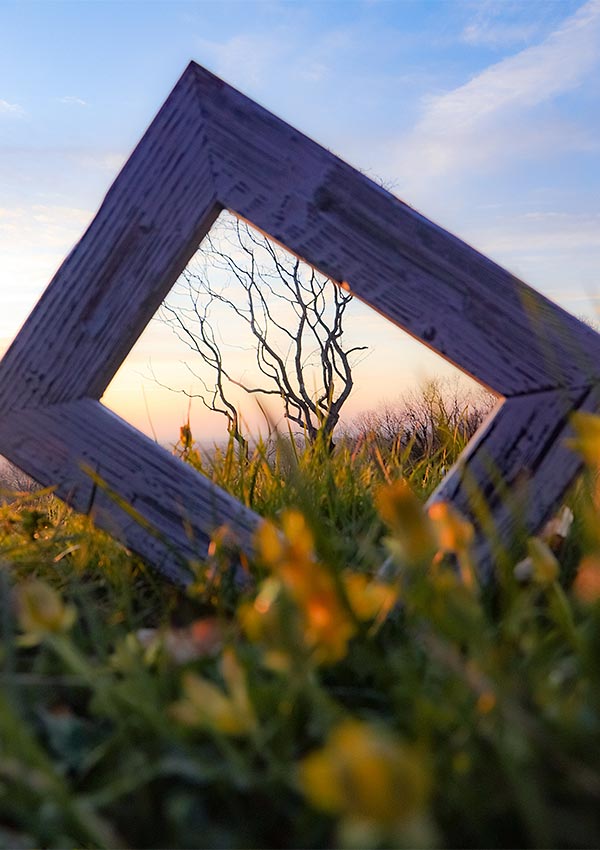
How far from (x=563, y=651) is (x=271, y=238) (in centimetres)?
108

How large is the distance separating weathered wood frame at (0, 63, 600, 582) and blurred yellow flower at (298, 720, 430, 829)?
1.21 metres

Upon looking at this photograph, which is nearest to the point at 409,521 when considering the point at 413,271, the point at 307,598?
the point at 307,598

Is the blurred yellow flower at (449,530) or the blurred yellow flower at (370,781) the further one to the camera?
the blurred yellow flower at (449,530)

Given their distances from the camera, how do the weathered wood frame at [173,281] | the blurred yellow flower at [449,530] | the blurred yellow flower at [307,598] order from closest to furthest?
the blurred yellow flower at [307,598] → the blurred yellow flower at [449,530] → the weathered wood frame at [173,281]

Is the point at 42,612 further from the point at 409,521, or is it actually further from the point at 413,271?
the point at 413,271

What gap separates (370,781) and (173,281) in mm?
1573

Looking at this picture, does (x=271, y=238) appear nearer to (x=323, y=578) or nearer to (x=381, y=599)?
(x=381, y=599)

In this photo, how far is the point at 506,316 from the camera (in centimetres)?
172

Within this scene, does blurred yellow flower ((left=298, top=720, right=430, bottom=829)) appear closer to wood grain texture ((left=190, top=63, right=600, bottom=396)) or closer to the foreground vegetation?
the foreground vegetation

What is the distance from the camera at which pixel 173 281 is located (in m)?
1.88

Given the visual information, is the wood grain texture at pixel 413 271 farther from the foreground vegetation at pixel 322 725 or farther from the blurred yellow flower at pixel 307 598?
the blurred yellow flower at pixel 307 598

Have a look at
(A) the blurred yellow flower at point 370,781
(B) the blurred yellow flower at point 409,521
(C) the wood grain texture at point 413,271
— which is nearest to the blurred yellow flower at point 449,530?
(B) the blurred yellow flower at point 409,521

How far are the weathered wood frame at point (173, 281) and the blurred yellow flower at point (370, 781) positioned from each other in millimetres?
1207

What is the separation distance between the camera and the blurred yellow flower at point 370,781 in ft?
1.46
